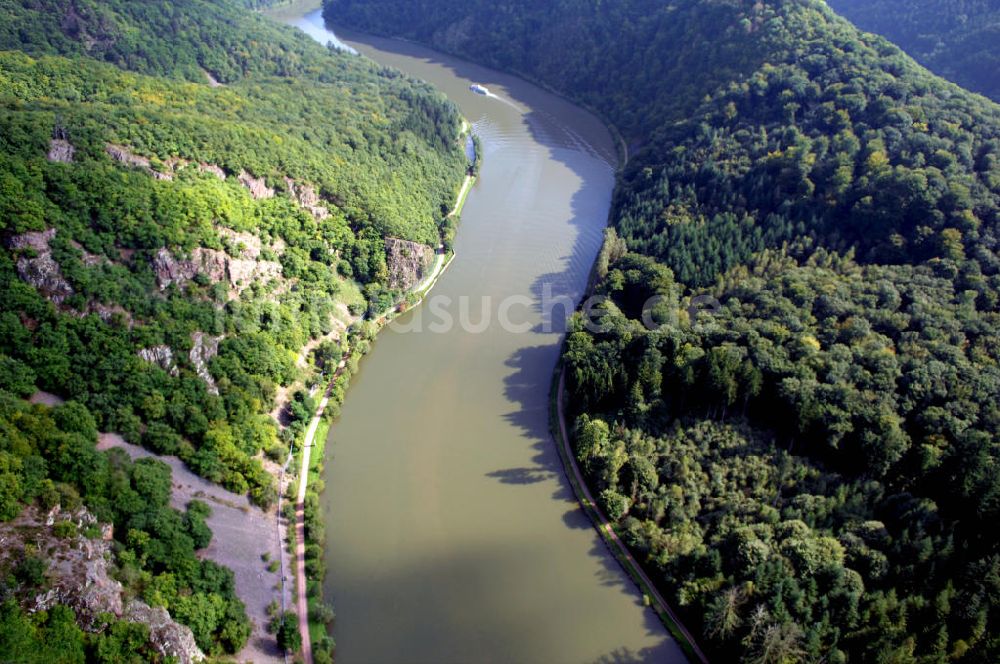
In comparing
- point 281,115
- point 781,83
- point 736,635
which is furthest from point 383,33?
point 736,635

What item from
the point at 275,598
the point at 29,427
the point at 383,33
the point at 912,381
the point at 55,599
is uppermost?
the point at 383,33

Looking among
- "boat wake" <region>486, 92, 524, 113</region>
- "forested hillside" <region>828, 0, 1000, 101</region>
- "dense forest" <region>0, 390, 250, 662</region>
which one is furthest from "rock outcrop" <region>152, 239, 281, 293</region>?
"forested hillside" <region>828, 0, 1000, 101</region>

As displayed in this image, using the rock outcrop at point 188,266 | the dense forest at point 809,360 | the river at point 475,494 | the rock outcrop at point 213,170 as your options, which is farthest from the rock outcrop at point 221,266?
the dense forest at point 809,360

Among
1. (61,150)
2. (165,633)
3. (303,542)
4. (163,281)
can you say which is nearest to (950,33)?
(163,281)

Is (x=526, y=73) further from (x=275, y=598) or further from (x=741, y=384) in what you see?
(x=275, y=598)

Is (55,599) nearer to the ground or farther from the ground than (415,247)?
nearer to the ground

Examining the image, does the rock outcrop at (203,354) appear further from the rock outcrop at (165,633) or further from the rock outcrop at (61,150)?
the rock outcrop at (165,633)

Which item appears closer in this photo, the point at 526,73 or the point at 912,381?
the point at 912,381

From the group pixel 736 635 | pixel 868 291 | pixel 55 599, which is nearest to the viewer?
pixel 55 599
